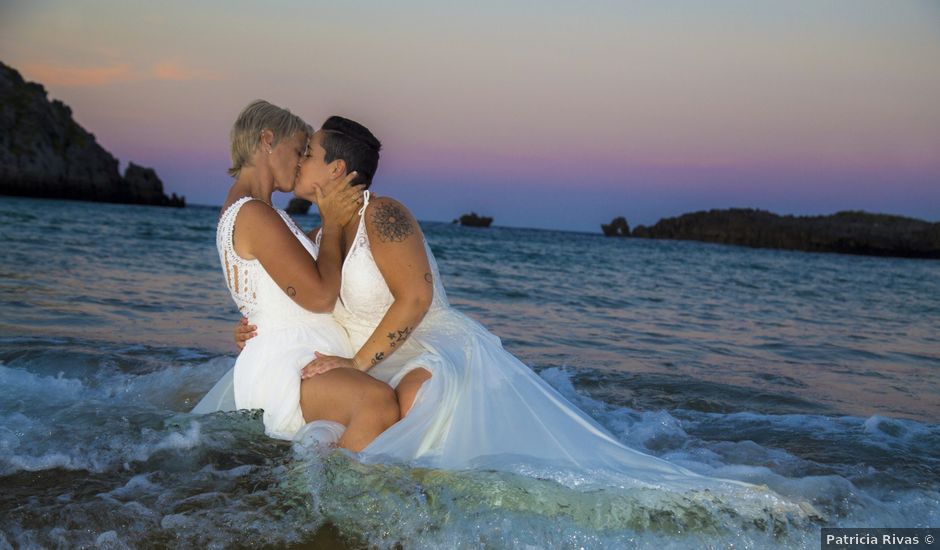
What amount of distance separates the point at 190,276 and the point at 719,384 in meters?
11.0

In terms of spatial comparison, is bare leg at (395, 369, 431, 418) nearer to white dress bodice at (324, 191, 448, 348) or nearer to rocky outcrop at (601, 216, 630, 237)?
white dress bodice at (324, 191, 448, 348)

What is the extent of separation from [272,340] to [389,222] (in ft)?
3.13

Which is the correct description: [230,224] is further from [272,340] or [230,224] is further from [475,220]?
[475,220]

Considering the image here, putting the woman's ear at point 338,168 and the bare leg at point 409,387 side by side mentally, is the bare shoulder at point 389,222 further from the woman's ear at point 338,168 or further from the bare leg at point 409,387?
the bare leg at point 409,387

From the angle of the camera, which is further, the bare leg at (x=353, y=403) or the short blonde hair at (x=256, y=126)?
the short blonde hair at (x=256, y=126)

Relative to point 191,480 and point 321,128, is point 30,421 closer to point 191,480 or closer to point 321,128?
point 191,480

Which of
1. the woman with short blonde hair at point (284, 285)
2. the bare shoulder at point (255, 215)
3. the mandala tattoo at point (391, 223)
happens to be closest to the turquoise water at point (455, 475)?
the woman with short blonde hair at point (284, 285)

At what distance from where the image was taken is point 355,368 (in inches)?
166

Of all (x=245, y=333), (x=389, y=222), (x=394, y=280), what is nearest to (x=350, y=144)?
(x=389, y=222)

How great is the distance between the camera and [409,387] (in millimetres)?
4094

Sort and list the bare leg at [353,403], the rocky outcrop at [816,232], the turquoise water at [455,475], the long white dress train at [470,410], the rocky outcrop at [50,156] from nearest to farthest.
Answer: the turquoise water at [455,475]
the long white dress train at [470,410]
the bare leg at [353,403]
the rocky outcrop at [816,232]
the rocky outcrop at [50,156]

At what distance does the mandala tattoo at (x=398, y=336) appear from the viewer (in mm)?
4227

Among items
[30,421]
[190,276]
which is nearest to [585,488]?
[30,421]

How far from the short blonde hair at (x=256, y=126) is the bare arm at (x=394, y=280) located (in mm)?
739
